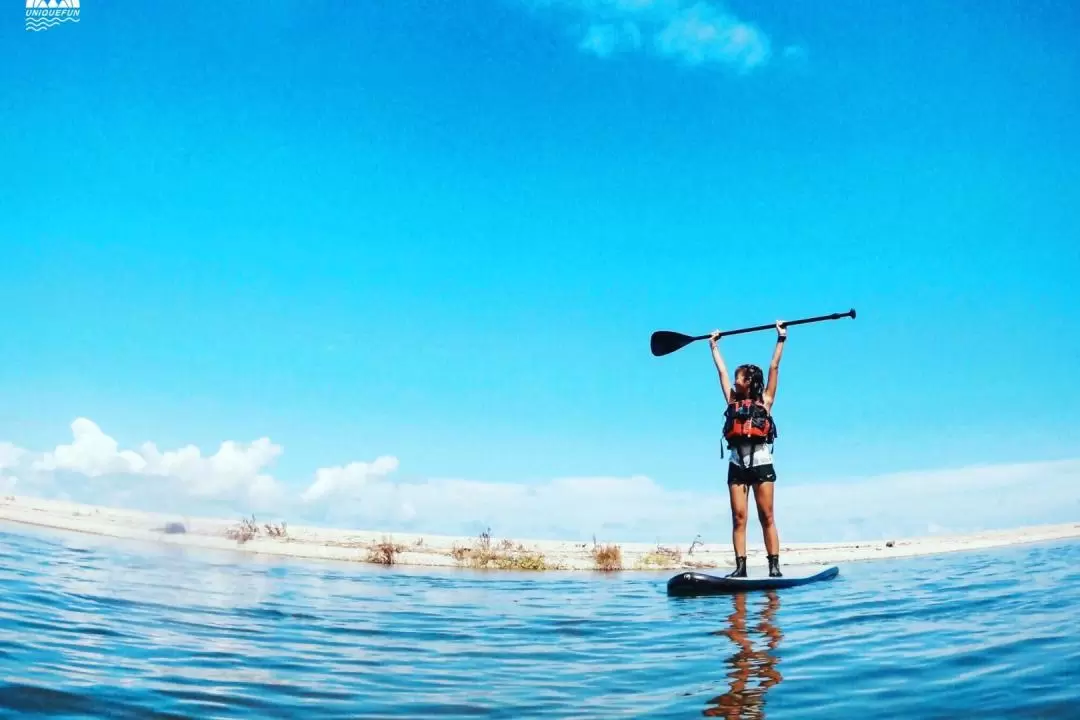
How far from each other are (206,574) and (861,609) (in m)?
8.14

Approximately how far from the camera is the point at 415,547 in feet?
62.0

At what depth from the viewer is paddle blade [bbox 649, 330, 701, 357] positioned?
12398 mm

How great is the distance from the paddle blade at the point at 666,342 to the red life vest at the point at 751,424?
2.67m

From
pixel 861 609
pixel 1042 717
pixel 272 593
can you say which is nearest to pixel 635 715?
pixel 1042 717

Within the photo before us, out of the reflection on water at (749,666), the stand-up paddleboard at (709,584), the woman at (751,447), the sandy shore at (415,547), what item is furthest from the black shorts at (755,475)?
the sandy shore at (415,547)

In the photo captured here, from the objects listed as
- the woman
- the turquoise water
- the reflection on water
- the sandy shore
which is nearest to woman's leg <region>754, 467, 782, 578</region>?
the woman

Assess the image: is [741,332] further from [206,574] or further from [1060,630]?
[206,574]

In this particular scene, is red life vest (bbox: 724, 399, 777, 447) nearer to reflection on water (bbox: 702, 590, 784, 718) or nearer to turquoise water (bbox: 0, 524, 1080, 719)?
turquoise water (bbox: 0, 524, 1080, 719)

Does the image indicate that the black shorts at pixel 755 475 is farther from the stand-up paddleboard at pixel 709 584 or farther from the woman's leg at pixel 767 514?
the stand-up paddleboard at pixel 709 584

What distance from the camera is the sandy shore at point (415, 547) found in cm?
1623

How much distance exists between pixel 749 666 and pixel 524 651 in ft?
5.13

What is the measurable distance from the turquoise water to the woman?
3.37ft

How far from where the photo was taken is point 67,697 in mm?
3029

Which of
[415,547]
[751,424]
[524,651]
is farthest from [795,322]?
[415,547]
